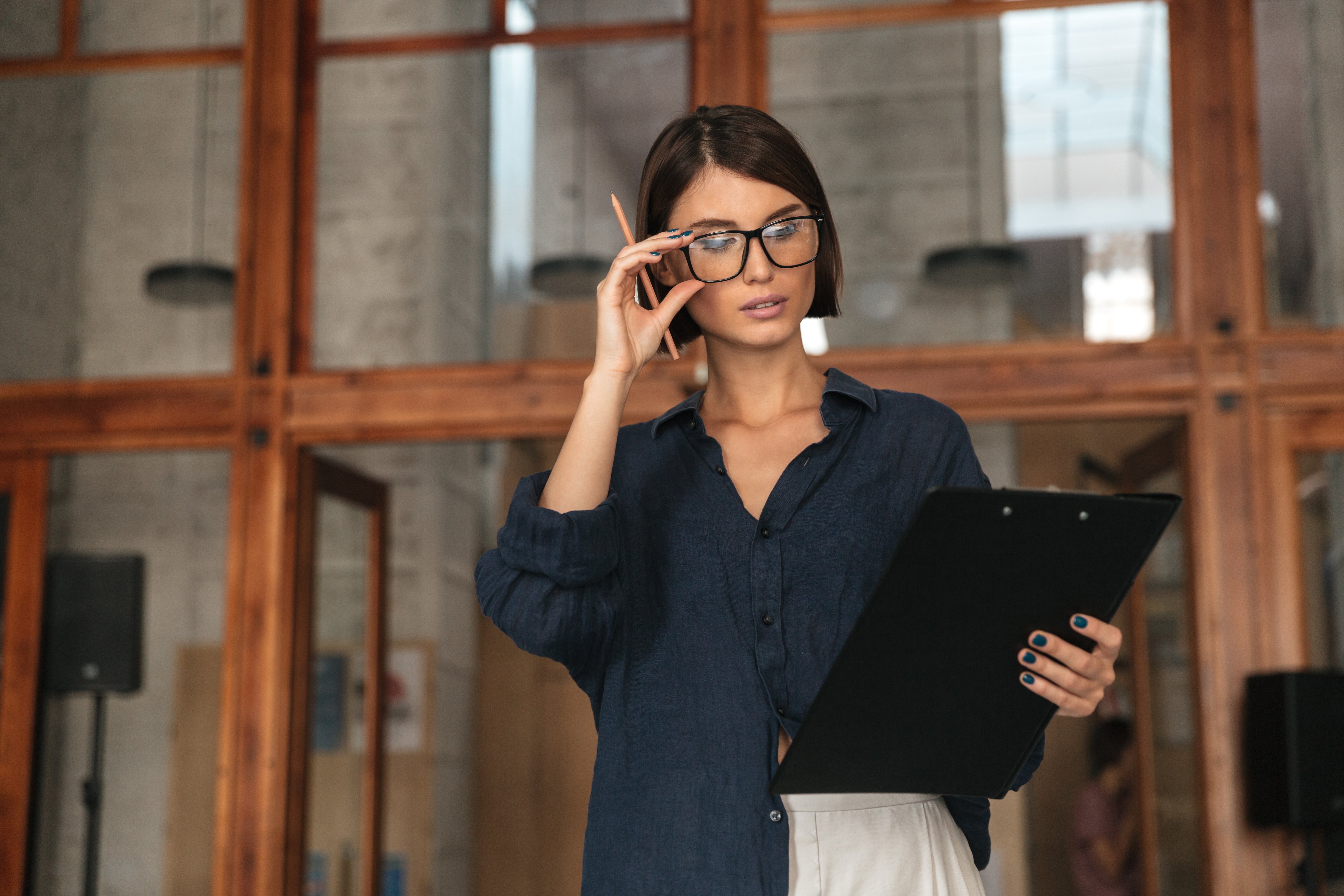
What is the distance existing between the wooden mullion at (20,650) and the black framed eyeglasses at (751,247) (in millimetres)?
3490

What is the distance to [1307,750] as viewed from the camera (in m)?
3.20

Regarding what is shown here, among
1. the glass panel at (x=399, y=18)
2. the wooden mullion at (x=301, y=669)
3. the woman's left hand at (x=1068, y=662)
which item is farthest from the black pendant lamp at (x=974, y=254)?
the woman's left hand at (x=1068, y=662)

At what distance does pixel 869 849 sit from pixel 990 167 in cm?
306

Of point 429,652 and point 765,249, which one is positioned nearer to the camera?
point 765,249

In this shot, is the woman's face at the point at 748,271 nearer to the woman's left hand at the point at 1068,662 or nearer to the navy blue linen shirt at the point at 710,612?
the navy blue linen shirt at the point at 710,612

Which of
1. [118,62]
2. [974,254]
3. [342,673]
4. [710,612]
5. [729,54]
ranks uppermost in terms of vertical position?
[118,62]

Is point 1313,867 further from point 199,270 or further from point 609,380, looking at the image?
point 199,270

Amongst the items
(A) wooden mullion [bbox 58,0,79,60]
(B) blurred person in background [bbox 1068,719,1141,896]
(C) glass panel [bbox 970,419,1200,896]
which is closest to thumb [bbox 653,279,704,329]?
(C) glass panel [bbox 970,419,1200,896]

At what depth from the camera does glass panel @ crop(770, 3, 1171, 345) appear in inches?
145

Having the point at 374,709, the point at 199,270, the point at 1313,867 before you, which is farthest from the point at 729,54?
the point at 1313,867

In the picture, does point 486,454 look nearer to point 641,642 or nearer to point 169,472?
point 169,472

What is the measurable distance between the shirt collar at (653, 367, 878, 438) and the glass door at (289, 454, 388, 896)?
9.60 ft

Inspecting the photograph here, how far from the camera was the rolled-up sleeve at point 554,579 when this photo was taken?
1.04 m

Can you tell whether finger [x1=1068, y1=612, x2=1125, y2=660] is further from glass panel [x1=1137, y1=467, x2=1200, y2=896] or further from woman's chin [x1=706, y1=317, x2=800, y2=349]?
glass panel [x1=1137, y1=467, x2=1200, y2=896]
